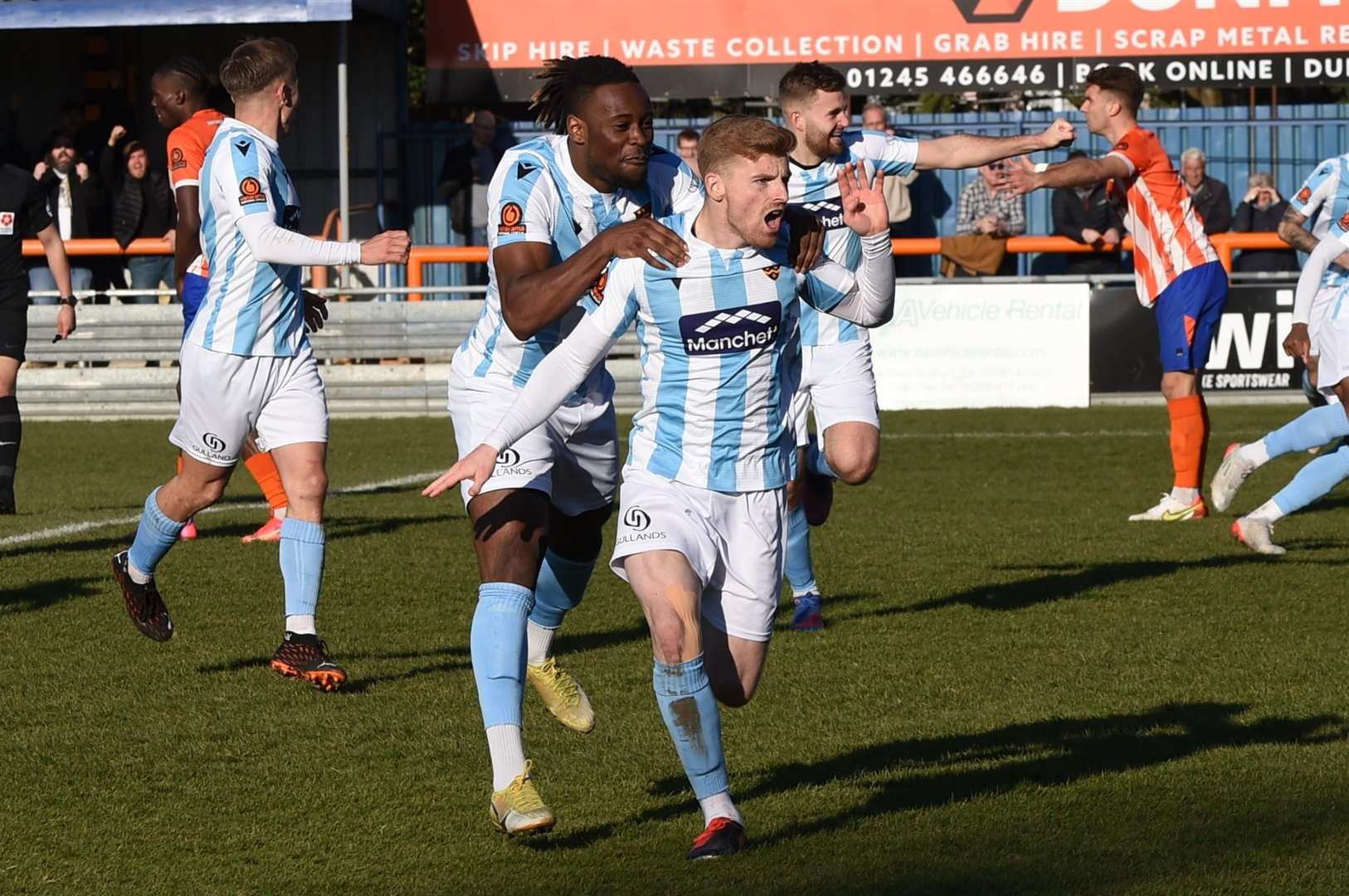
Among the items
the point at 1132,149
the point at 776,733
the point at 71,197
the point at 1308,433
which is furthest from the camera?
the point at 71,197

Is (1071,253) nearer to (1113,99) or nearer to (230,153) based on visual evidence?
(1113,99)

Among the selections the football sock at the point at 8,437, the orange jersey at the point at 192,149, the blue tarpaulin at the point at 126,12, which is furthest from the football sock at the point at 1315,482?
the blue tarpaulin at the point at 126,12

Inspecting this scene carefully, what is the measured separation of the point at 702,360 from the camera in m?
4.98

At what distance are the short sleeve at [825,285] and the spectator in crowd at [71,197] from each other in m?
16.4

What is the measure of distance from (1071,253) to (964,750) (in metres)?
14.8

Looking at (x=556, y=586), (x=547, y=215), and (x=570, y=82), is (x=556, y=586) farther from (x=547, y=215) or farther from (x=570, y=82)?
(x=570, y=82)

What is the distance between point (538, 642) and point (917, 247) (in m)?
14.0

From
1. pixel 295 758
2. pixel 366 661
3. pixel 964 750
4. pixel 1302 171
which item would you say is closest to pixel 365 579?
pixel 366 661

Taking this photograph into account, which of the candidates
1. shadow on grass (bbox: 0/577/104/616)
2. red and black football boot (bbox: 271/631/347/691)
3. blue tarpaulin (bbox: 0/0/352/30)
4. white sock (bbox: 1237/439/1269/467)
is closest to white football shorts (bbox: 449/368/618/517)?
red and black football boot (bbox: 271/631/347/691)

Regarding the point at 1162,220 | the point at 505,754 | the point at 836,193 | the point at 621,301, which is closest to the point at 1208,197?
the point at 1162,220

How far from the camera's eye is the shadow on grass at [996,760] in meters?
5.16

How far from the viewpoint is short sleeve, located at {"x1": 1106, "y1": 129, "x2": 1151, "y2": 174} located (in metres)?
11.2

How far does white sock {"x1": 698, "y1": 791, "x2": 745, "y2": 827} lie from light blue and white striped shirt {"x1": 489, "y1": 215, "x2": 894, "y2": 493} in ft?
2.39

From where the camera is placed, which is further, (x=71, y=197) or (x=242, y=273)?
(x=71, y=197)
